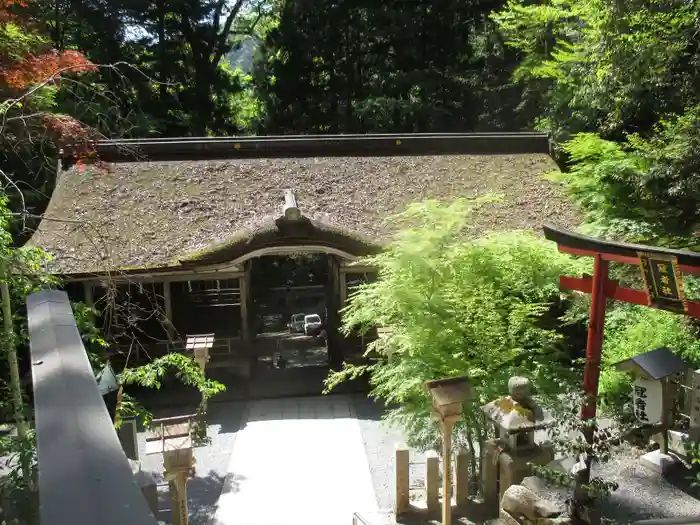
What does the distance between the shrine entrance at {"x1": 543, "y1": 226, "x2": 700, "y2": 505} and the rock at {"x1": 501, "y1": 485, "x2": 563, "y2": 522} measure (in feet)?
5.43

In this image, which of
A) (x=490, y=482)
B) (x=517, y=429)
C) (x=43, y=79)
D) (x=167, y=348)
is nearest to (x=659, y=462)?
(x=490, y=482)

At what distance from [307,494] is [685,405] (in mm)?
5519

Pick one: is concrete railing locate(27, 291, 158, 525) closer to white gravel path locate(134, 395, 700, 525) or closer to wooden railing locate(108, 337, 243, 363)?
white gravel path locate(134, 395, 700, 525)

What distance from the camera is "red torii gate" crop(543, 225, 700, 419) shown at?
Answer: 16.3ft

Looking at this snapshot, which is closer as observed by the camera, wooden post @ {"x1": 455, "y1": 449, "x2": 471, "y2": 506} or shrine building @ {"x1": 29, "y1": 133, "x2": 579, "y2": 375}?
wooden post @ {"x1": 455, "y1": 449, "x2": 471, "y2": 506}

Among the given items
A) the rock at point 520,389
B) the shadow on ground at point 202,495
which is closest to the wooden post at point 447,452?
the rock at point 520,389

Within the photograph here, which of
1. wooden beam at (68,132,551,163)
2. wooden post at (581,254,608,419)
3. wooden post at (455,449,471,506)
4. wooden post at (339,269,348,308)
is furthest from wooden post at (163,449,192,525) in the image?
wooden beam at (68,132,551,163)

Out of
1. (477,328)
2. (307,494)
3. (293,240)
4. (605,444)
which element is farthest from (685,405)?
(293,240)

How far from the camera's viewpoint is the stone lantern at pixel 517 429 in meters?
5.73

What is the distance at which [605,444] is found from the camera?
5.64m

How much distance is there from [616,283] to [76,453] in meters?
5.85

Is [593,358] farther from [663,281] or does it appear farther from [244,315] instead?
[244,315]

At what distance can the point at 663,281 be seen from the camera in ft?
16.7

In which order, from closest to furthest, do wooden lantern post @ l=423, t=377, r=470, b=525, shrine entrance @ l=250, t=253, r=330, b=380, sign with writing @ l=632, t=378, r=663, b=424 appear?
wooden lantern post @ l=423, t=377, r=470, b=525 → sign with writing @ l=632, t=378, r=663, b=424 → shrine entrance @ l=250, t=253, r=330, b=380
